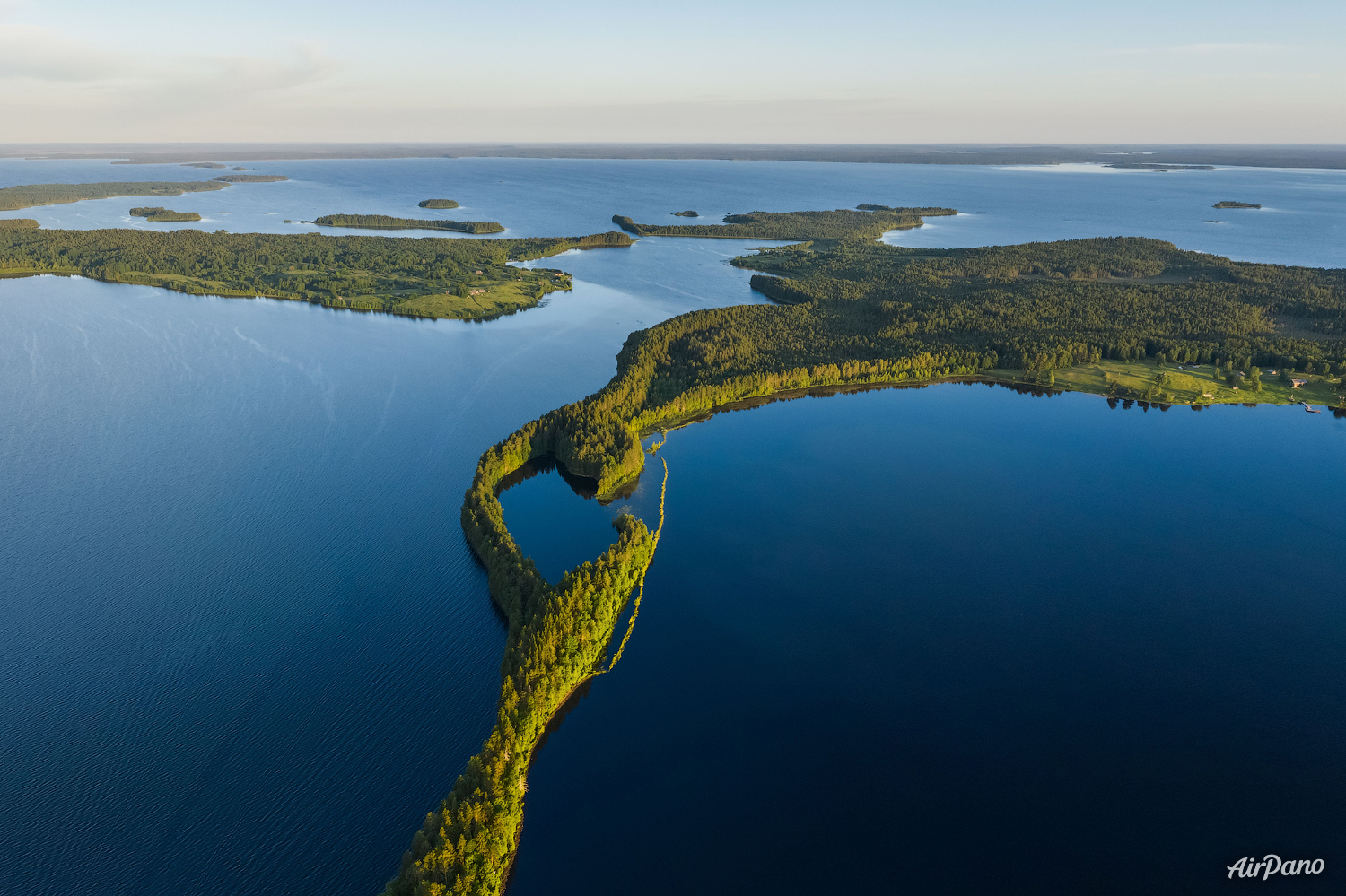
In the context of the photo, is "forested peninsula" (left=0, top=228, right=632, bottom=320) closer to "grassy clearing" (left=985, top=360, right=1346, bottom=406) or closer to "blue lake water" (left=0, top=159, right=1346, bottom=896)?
"blue lake water" (left=0, top=159, right=1346, bottom=896)

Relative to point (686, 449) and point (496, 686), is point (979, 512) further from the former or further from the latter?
point (496, 686)

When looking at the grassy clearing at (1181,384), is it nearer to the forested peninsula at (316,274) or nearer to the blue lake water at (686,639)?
the blue lake water at (686,639)

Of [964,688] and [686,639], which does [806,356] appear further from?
[964,688]

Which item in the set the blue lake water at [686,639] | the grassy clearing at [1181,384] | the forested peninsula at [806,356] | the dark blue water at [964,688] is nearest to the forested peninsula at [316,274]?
the forested peninsula at [806,356]

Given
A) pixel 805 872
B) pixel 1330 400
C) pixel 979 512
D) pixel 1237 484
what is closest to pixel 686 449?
pixel 979 512

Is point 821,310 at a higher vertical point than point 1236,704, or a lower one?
higher

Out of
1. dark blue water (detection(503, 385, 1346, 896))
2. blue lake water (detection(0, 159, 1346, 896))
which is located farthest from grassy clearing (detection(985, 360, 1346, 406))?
dark blue water (detection(503, 385, 1346, 896))

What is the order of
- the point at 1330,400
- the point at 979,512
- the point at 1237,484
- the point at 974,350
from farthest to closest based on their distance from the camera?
1. the point at 974,350
2. the point at 1330,400
3. the point at 1237,484
4. the point at 979,512
